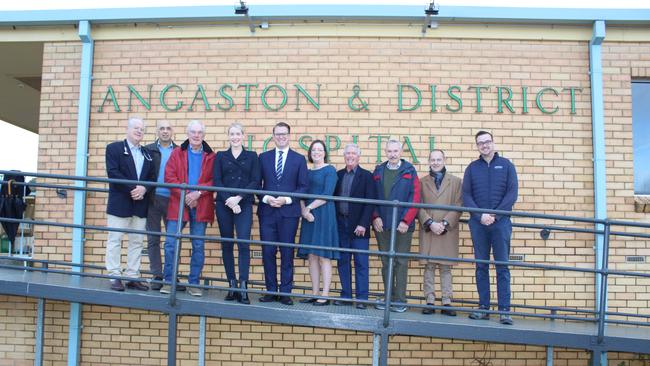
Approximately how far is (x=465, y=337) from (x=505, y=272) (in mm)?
770

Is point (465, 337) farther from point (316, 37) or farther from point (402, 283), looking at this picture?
point (316, 37)

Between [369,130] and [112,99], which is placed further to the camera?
[112,99]

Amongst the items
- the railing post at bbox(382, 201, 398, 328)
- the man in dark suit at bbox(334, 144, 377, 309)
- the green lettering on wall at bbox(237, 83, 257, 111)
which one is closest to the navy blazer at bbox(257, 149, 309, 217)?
the man in dark suit at bbox(334, 144, 377, 309)

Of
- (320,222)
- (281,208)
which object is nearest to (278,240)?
(281,208)

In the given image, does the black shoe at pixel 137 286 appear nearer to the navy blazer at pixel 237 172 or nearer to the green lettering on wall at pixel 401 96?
the navy blazer at pixel 237 172

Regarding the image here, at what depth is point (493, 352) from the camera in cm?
541

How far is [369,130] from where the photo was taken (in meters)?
5.67

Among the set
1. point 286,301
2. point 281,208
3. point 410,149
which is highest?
point 410,149

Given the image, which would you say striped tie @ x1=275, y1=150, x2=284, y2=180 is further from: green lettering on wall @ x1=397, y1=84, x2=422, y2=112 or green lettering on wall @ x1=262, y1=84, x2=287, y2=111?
green lettering on wall @ x1=397, y1=84, x2=422, y2=112

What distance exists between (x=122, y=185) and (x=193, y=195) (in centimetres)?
62

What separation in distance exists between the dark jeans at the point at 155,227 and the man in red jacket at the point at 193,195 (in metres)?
0.23

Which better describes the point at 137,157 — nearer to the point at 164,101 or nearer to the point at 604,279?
the point at 164,101

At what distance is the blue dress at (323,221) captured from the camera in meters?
4.77

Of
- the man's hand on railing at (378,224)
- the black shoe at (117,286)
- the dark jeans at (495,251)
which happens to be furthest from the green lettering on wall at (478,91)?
the black shoe at (117,286)
